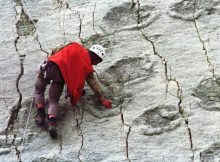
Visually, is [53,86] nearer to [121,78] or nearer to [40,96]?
[40,96]

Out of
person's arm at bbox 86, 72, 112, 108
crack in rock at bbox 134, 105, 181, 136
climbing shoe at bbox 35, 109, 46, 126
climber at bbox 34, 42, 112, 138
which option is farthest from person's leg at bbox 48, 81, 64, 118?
crack in rock at bbox 134, 105, 181, 136

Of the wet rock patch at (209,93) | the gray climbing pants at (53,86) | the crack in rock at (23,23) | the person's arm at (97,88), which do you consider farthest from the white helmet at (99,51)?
the crack in rock at (23,23)

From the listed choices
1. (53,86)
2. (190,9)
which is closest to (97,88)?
(53,86)

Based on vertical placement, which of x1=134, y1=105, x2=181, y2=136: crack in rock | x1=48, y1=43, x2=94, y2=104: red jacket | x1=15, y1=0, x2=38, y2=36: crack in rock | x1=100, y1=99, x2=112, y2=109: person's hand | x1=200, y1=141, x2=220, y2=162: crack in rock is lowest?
x1=200, y1=141, x2=220, y2=162: crack in rock

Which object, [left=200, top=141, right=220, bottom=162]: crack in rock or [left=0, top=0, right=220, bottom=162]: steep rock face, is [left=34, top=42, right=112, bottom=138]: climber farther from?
[left=200, top=141, right=220, bottom=162]: crack in rock

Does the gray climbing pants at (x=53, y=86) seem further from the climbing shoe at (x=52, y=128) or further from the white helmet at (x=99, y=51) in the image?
the white helmet at (x=99, y=51)

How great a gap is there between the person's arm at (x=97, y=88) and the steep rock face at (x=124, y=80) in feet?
0.21

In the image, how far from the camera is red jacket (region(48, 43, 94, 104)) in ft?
15.8

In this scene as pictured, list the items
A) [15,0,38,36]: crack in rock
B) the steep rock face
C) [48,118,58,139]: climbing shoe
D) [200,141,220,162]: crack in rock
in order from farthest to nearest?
[15,0,38,36]: crack in rock → [48,118,58,139]: climbing shoe → the steep rock face → [200,141,220,162]: crack in rock

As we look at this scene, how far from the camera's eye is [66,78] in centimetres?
482

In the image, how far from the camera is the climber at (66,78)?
4820 mm

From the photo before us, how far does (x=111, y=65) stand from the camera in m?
5.34

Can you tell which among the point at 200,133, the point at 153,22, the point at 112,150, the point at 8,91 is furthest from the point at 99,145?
the point at 153,22

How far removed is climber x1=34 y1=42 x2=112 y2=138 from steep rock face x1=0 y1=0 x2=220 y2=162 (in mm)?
141
